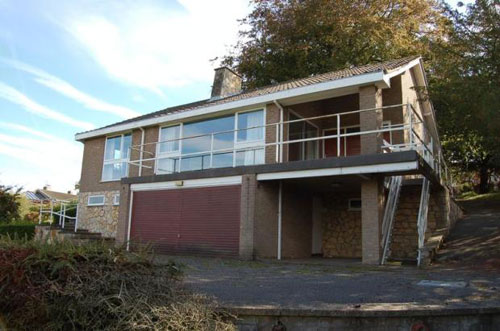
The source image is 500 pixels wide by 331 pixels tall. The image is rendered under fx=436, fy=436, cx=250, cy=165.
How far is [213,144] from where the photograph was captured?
15320 mm

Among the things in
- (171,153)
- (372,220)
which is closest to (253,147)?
(171,153)

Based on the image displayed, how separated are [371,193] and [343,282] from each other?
4.14m

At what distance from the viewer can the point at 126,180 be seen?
1577 centimetres

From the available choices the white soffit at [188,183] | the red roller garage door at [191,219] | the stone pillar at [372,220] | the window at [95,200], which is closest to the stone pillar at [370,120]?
the stone pillar at [372,220]

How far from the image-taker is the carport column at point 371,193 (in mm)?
11141

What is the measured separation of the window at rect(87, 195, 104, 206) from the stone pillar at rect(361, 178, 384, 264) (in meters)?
12.1

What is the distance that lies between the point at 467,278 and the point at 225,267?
207 inches

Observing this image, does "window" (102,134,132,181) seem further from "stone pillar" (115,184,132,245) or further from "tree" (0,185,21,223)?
"tree" (0,185,21,223)

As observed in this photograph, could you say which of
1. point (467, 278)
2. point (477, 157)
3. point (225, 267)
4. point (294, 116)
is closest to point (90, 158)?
point (294, 116)

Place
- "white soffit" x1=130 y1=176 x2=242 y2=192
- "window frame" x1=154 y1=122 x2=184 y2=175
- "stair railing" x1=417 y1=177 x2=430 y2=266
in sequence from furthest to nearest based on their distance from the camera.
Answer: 1. "window frame" x1=154 y1=122 x2=184 y2=175
2. "white soffit" x1=130 y1=176 x2=242 y2=192
3. "stair railing" x1=417 y1=177 x2=430 y2=266

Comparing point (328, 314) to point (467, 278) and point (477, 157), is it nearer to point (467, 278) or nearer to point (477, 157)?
point (467, 278)

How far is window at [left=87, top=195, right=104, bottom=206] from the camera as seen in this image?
1915 cm

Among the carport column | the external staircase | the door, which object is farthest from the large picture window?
the external staircase

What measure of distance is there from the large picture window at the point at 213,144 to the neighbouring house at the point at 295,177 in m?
0.04
